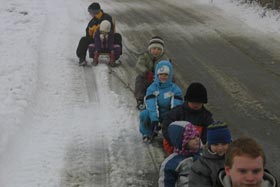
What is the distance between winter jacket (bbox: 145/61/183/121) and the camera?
282 inches

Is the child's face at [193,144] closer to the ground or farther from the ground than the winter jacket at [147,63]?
farther from the ground

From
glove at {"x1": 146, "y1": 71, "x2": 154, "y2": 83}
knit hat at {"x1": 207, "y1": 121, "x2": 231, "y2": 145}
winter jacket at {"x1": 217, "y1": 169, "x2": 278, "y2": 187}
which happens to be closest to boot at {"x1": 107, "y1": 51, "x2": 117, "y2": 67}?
glove at {"x1": 146, "y1": 71, "x2": 154, "y2": 83}

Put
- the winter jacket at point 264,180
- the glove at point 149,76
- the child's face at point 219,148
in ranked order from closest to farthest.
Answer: the winter jacket at point 264,180 → the child's face at point 219,148 → the glove at point 149,76

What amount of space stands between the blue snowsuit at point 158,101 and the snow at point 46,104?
0.50m

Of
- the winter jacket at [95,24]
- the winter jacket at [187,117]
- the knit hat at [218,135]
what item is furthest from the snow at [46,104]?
the knit hat at [218,135]

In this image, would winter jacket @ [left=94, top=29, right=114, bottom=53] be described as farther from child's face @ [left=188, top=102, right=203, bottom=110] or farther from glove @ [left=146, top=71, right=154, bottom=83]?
child's face @ [left=188, top=102, right=203, bottom=110]

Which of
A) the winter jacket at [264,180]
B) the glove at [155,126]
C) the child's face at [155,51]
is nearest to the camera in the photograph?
the winter jacket at [264,180]

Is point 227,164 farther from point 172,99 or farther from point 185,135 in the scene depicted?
point 172,99

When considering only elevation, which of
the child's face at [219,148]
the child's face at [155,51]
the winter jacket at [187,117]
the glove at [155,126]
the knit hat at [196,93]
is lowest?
the glove at [155,126]

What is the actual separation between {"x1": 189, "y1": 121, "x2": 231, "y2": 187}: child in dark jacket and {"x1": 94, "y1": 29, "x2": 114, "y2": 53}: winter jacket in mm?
6885

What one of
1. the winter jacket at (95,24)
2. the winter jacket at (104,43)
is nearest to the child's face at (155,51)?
the winter jacket at (104,43)

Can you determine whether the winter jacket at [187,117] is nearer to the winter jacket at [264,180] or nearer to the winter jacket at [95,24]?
the winter jacket at [264,180]

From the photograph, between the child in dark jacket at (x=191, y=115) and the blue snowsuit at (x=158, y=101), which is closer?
the child in dark jacket at (x=191, y=115)

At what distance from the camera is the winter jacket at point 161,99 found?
7164 millimetres
